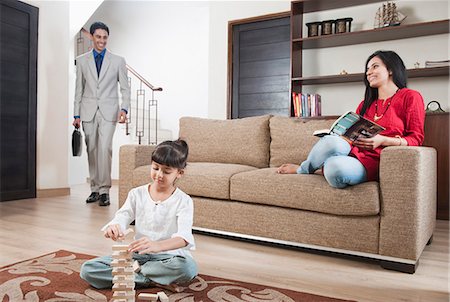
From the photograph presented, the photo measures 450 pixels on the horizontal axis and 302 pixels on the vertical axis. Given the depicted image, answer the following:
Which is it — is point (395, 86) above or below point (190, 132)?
above

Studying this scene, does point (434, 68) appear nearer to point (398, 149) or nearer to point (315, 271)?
point (398, 149)

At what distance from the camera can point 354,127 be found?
1.90 m

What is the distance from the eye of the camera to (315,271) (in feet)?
5.65

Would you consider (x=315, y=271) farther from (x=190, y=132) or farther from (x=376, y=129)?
(x=190, y=132)

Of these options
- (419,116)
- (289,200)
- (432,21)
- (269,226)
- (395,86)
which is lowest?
(269,226)

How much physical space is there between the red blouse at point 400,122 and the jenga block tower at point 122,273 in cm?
127

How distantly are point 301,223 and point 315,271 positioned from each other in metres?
0.32

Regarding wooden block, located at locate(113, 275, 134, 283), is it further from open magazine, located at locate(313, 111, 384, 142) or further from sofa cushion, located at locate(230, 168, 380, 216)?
open magazine, located at locate(313, 111, 384, 142)

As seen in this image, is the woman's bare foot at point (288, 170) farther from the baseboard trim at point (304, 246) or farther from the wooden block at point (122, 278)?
the wooden block at point (122, 278)

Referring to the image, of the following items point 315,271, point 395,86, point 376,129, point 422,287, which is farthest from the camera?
point 395,86

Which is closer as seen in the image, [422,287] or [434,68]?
[422,287]

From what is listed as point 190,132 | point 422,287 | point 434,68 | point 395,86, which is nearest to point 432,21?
point 434,68

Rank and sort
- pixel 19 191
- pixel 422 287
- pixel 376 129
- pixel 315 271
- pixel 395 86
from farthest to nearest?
1. pixel 19 191
2. pixel 395 86
3. pixel 376 129
4. pixel 315 271
5. pixel 422 287

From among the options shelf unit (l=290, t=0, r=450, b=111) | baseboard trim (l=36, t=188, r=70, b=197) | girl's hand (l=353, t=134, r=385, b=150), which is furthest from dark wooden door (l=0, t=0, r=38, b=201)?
girl's hand (l=353, t=134, r=385, b=150)
